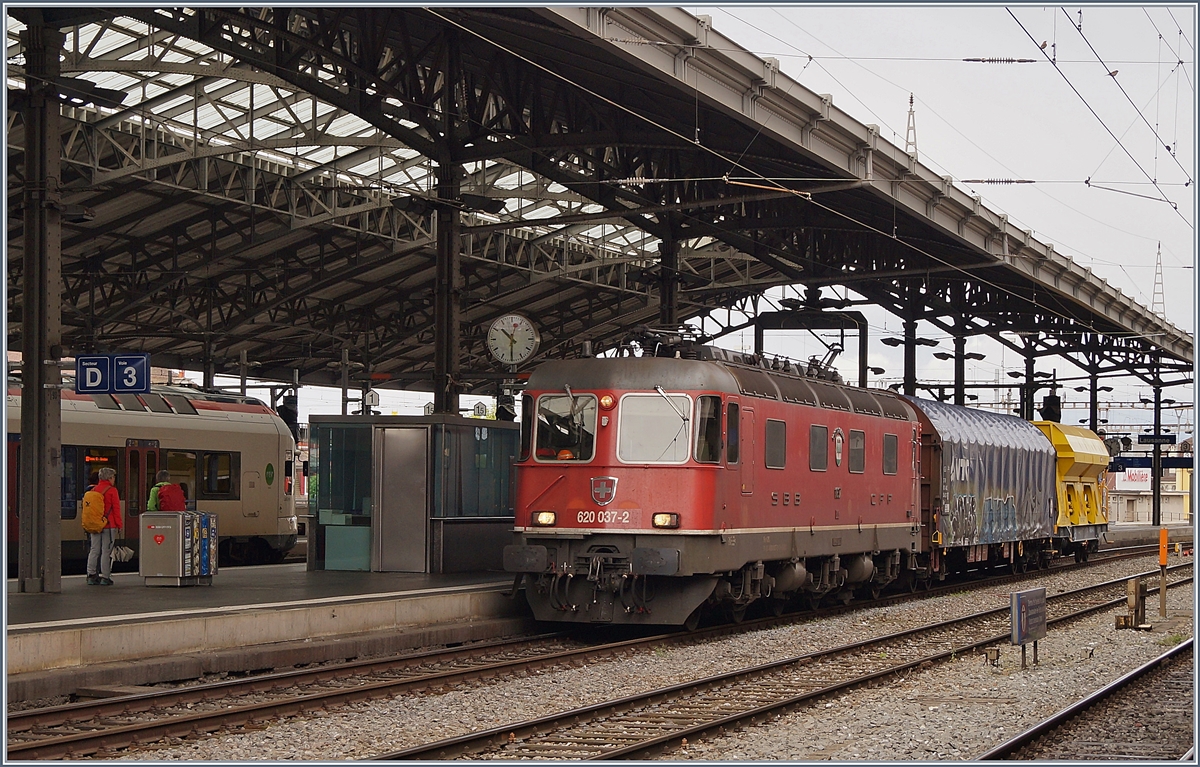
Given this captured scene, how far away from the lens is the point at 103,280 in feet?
131

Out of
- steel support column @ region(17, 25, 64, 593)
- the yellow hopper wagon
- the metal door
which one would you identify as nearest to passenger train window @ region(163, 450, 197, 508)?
the metal door

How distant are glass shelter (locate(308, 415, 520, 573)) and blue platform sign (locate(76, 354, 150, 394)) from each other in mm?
4430

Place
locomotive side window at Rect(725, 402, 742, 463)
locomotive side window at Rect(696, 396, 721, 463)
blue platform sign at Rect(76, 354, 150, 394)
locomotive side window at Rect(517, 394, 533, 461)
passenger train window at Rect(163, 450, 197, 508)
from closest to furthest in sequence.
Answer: blue platform sign at Rect(76, 354, 150, 394)
locomotive side window at Rect(696, 396, 721, 463)
locomotive side window at Rect(725, 402, 742, 463)
locomotive side window at Rect(517, 394, 533, 461)
passenger train window at Rect(163, 450, 197, 508)

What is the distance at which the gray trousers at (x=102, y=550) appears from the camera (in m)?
18.7

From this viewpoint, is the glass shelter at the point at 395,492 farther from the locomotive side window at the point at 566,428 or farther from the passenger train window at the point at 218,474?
the passenger train window at the point at 218,474

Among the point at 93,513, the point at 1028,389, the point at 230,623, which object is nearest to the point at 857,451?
the point at 230,623

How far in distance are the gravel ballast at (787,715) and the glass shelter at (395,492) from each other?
16.9 ft

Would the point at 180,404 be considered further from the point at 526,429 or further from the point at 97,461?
the point at 526,429

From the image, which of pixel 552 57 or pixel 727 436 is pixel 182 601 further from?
pixel 552 57

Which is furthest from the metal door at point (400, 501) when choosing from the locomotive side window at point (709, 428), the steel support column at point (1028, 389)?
the steel support column at point (1028, 389)

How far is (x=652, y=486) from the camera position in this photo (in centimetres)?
1702

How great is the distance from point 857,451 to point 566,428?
19.3ft

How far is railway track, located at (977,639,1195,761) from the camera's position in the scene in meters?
10.7

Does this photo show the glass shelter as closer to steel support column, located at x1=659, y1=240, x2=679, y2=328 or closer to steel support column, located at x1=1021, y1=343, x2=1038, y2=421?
steel support column, located at x1=659, y1=240, x2=679, y2=328
